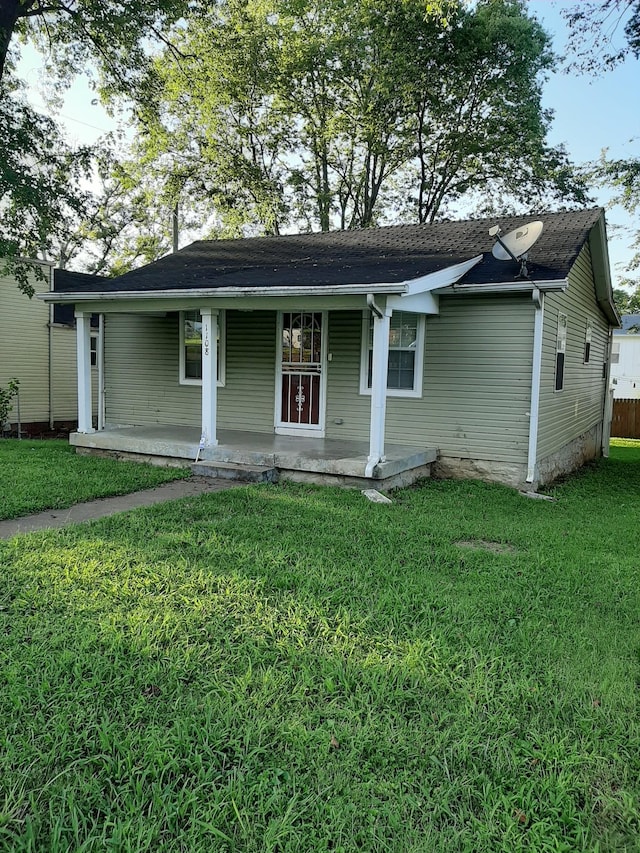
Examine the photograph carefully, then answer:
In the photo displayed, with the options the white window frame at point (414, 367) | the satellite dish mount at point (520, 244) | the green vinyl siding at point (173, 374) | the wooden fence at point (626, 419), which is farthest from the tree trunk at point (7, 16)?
the wooden fence at point (626, 419)

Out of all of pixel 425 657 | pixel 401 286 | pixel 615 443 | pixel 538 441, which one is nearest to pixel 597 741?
pixel 425 657

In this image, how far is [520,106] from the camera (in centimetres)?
1881

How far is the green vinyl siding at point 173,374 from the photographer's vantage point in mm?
9906

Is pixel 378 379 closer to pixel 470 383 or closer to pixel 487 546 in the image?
pixel 470 383

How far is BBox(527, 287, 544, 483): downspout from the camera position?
25.4 ft

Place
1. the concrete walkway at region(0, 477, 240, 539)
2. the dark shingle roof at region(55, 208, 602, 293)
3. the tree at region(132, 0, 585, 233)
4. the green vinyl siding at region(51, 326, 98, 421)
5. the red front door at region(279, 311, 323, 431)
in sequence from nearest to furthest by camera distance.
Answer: the concrete walkway at region(0, 477, 240, 539), the dark shingle roof at region(55, 208, 602, 293), the red front door at region(279, 311, 323, 431), the green vinyl siding at region(51, 326, 98, 421), the tree at region(132, 0, 585, 233)

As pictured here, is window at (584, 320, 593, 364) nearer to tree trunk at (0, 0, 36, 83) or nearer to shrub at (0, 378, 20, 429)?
tree trunk at (0, 0, 36, 83)

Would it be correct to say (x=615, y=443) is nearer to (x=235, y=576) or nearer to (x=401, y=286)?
(x=401, y=286)

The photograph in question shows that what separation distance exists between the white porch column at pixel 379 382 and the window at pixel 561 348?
11.7 feet

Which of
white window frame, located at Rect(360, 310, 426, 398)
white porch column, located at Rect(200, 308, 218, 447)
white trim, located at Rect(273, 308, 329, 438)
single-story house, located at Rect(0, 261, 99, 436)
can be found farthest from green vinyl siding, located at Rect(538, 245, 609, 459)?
single-story house, located at Rect(0, 261, 99, 436)

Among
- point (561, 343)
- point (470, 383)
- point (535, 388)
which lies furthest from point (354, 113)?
point (535, 388)

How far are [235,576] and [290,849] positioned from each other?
7.65ft

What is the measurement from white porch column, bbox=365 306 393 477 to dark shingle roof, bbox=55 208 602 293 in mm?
533

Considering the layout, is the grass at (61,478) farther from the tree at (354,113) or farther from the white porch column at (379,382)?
the tree at (354,113)
